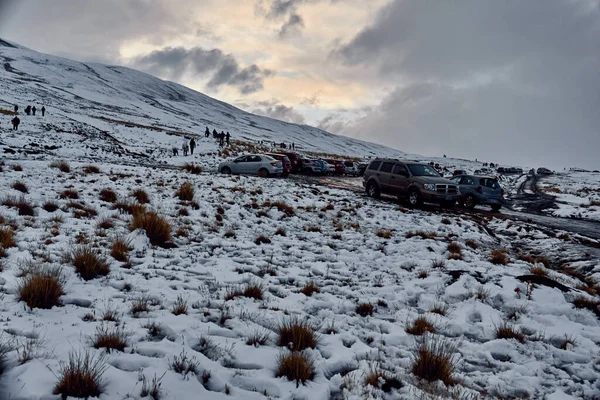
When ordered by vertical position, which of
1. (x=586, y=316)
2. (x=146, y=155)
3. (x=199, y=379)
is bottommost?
(x=199, y=379)

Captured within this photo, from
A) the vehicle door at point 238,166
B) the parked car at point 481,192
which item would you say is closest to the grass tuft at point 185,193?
the vehicle door at point 238,166

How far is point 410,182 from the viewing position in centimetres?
1608

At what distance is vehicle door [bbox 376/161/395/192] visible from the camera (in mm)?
17266

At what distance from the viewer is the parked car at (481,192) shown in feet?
56.4

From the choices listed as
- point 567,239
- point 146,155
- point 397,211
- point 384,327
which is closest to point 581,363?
point 384,327

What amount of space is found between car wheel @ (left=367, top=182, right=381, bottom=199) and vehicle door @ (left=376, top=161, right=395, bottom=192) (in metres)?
0.37

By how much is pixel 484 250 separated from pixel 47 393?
30.4 feet

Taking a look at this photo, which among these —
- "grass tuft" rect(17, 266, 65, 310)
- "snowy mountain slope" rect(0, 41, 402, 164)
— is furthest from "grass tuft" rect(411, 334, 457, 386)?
"snowy mountain slope" rect(0, 41, 402, 164)

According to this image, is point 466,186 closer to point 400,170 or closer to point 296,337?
point 400,170

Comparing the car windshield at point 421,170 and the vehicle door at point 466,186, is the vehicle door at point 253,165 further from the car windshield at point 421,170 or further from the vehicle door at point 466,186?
the vehicle door at point 466,186

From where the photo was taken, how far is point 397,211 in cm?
1379

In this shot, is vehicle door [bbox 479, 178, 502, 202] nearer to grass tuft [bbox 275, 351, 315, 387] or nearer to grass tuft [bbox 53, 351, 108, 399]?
grass tuft [bbox 275, 351, 315, 387]

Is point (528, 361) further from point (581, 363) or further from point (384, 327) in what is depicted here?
point (384, 327)

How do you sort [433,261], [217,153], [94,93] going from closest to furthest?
[433,261]
[217,153]
[94,93]
